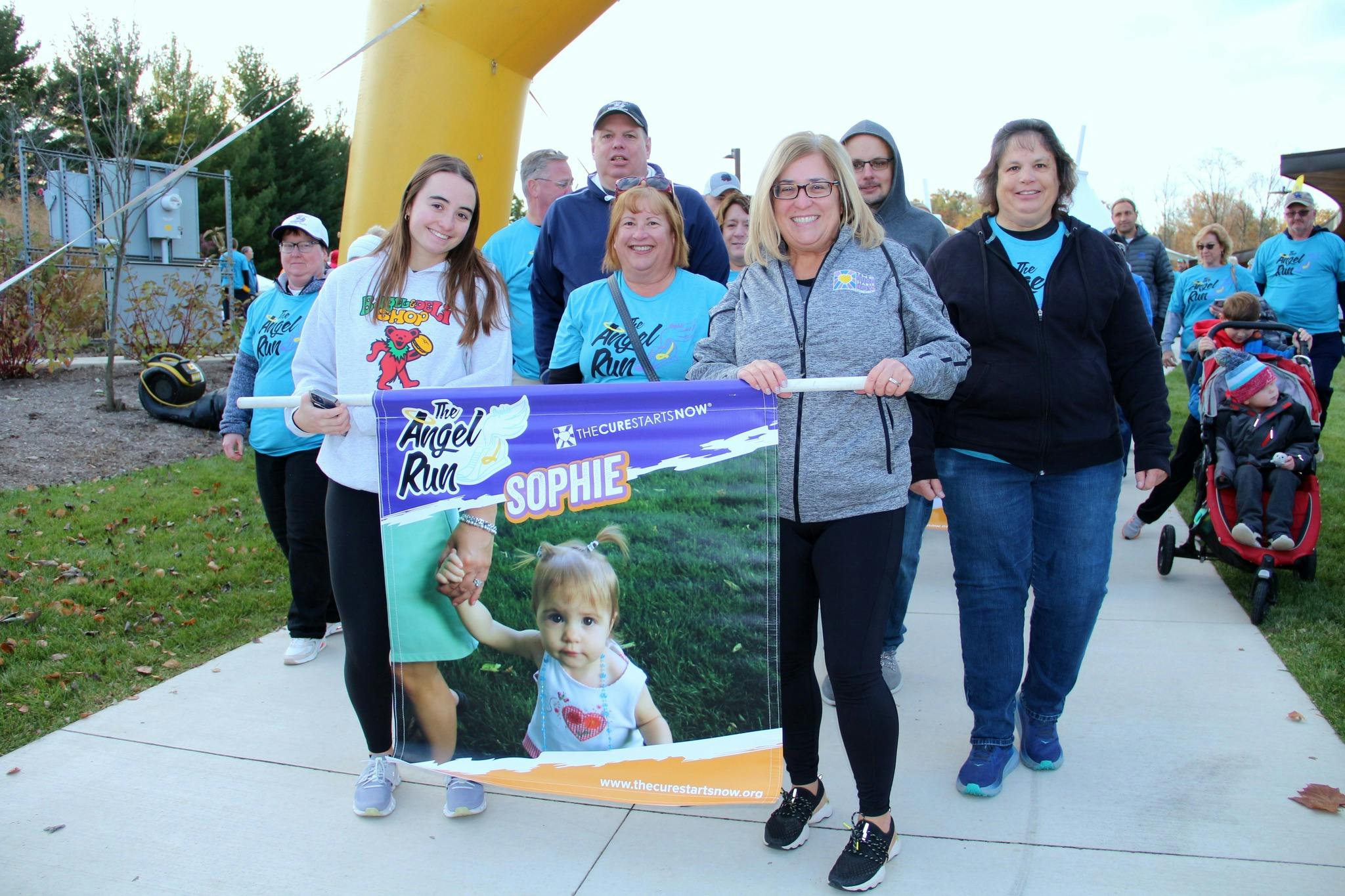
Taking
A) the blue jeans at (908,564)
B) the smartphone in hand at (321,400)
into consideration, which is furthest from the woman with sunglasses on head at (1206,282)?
the smartphone in hand at (321,400)

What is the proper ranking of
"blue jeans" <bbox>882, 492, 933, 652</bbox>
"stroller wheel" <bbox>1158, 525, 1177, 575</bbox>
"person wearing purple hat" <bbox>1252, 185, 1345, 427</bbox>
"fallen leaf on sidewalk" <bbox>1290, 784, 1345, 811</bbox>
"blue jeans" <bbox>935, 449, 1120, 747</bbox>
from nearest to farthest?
1. "fallen leaf on sidewalk" <bbox>1290, 784, 1345, 811</bbox>
2. "blue jeans" <bbox>935, 449, 1120, 747</bbox>
3. "blue jeans" <bbox>882, 492, 933, 652</bbox>
4. "stroller wheel" <bbox>1158, 525, 1177, 575</bbox>
5. "person wearing purple hat" <bbox>1252, 185, 1345, 427</bbox>

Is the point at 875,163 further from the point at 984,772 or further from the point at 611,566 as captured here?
the point at 984,772

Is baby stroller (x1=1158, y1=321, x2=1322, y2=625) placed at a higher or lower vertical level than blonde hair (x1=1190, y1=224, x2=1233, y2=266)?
lower

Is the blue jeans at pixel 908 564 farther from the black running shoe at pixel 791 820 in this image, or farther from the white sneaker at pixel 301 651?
the white sneaker at pixel 301 651

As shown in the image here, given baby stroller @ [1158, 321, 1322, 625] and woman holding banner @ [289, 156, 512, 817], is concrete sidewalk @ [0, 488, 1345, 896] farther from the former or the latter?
baby stroller @ [1158, 321, 1322, 625]

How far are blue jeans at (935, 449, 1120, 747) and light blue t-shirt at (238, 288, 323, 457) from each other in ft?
9.82

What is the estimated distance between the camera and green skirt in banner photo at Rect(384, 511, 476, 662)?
9.66ft

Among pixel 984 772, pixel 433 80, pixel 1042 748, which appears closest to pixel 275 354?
pixel 433 80

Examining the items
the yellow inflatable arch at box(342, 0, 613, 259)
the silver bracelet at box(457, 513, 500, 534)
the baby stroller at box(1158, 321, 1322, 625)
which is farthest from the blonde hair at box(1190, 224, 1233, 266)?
the silver bracelet at box(457, 513, 500, 534)

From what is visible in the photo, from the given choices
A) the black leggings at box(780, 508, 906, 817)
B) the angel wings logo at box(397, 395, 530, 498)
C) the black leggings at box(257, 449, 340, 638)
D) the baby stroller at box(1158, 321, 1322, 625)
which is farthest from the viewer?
the baby stroller at box(1158, 321, 1322, 625)

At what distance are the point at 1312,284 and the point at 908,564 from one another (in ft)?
18.8

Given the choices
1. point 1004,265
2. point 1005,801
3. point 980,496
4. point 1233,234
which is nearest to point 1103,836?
point 1005,801

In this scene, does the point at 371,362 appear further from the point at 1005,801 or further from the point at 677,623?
the point at 1005,801

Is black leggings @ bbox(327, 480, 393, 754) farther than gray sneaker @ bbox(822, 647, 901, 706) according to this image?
No
